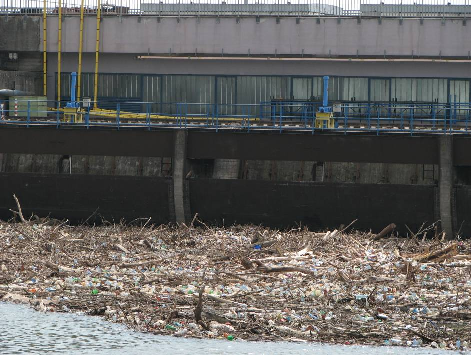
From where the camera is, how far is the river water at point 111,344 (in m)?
18.8

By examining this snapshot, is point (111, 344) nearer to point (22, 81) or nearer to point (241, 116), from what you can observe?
point (241, 116)

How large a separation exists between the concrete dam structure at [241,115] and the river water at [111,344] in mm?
11629

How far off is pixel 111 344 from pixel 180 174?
1287 centimetres

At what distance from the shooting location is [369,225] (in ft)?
101

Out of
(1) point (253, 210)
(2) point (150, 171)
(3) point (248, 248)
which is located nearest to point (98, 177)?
(2) point (150, 171)

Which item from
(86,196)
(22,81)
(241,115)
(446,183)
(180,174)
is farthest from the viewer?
(22,81)

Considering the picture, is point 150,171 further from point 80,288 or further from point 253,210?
point 80,288

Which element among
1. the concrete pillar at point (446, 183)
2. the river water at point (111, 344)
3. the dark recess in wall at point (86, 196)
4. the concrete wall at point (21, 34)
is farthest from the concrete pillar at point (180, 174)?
the concrete wall at point (21, 34)

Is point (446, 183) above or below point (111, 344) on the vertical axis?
above

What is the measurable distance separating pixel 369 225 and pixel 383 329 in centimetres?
1097

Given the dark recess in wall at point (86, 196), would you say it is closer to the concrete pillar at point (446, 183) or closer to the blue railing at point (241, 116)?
the blue railing at point (241, 116)

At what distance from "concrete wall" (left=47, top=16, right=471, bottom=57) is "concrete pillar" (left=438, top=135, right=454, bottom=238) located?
8.97 metres

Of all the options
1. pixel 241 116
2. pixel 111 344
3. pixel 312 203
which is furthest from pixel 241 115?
pixel 111 344

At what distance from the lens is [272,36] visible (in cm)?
3900
